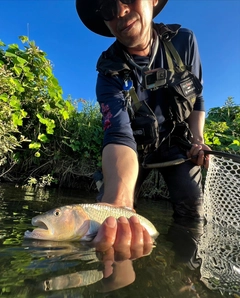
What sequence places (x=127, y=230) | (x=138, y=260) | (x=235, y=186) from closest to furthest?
(x=138, y=260) < (x=127, y=230) < (x=235, y=186)

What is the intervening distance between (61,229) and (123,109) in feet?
4.71

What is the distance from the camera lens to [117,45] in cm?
320

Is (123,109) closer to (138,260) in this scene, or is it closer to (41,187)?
(138,260)

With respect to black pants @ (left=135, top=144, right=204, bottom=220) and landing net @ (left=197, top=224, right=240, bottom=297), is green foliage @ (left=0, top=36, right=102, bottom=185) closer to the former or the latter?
black pants @ (left=135, top=144, right=204, bottom=220)

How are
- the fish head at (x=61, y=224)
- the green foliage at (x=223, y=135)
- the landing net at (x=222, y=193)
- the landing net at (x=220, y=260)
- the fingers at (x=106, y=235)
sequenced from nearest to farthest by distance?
the landing net at (x=220, y=260) → the fingers at (x=106, y=235) → the fish head at (x=61, y=224) → the landing net at (x=222, y=193) → the green foliage at (x=223, y=135)

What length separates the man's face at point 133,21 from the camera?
9.37ft

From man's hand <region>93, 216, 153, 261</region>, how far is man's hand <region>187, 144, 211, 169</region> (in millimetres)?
1608

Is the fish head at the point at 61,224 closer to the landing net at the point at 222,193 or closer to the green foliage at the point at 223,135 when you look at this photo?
the landing net at the point at 222,193

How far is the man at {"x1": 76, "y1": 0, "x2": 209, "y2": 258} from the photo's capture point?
2.67 metres

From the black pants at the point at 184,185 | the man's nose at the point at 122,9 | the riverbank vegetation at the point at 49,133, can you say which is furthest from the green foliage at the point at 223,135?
the man's nose at the point at 122,9

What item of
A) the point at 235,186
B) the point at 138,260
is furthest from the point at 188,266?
the point at 235,186

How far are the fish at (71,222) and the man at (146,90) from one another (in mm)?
557

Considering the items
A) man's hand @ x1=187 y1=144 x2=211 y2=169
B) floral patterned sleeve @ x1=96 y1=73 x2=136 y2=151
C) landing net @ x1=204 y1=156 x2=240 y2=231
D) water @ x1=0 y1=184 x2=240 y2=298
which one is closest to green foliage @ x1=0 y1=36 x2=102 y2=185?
floral patterned sleeve @ x1=96 y1=73 x2=136 y2=151

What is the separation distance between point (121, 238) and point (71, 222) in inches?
12.8
